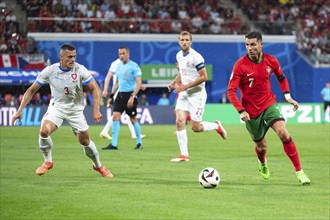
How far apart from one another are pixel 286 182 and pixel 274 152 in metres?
7.15

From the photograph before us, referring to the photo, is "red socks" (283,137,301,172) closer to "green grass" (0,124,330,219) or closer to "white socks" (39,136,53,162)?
"green grass" (0,124,330,219)

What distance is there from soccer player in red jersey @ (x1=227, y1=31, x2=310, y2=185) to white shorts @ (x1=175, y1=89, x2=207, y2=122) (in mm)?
3994

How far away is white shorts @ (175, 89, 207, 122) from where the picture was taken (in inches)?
650

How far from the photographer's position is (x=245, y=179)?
42.4 ft

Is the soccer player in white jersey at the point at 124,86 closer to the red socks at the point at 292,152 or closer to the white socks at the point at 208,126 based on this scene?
the white socks at the point at 208,126

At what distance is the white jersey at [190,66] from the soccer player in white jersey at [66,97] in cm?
376

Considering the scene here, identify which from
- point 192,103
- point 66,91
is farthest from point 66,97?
point 192,103

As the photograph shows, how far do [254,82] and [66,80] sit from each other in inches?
118

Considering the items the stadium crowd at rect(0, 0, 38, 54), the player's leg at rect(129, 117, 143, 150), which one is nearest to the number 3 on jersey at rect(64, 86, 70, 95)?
the player's leg at rect(129, 117, 143, 150)

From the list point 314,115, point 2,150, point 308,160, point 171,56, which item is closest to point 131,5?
point 171,56

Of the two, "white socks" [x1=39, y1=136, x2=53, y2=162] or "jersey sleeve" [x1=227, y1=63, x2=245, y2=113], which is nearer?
"jersey sleeve" [x1=227, y1=63, x2=245, y2=113]

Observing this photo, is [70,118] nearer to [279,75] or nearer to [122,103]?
[279,75]

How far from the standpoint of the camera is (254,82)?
12297 mm

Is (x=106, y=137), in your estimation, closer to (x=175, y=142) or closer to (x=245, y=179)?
(x=175, y=142)
